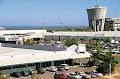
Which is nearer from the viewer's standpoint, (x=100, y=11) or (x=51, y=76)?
(x=51, y=76)

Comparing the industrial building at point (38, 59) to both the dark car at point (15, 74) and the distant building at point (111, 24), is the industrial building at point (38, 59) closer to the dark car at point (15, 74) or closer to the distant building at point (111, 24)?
the dark car at point (15, 74)

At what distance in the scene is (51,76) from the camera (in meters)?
22.8

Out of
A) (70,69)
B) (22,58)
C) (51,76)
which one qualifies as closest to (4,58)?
(22,58)

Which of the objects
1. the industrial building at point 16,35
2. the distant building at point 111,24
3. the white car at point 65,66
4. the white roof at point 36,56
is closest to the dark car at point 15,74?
the white roof at point 36,56

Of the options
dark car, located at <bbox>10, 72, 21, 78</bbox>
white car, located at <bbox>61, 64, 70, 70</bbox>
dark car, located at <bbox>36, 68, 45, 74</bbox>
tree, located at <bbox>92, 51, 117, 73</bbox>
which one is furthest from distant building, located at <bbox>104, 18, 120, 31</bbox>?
dark car, located at <bbox>10, 72, 21, 78</bbox>

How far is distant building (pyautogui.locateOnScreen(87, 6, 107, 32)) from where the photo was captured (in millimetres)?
79106

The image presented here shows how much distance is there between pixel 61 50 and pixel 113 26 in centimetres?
6220

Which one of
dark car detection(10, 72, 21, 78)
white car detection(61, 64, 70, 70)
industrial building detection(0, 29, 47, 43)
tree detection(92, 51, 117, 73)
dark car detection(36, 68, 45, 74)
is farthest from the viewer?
industrial building detection(0, 29, 47, 43)

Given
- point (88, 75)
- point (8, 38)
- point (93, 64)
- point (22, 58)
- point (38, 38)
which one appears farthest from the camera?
point (38, 38)

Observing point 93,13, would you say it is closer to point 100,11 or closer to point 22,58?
point 100,11

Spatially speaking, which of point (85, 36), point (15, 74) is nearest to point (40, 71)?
point (15, 74)

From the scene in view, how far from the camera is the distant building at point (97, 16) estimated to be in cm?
7911

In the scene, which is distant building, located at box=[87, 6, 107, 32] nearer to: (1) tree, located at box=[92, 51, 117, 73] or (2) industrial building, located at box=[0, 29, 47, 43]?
(2) industrial building, located at box=[0, 29, 47, 43]

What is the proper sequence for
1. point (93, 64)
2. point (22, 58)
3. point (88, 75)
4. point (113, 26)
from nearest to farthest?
1. point (88, 75)
2. point (22, 58)
3. point (93, 64)
4. point (113, 26)
